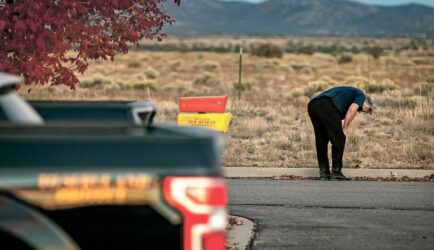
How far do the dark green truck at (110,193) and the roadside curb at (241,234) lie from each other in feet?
15.7

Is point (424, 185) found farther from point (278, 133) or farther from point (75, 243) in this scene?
point (75, 243)

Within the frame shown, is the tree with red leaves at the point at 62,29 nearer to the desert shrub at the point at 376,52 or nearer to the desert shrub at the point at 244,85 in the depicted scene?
the desert shrub at the point at 244,85

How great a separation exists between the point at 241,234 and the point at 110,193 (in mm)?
5731

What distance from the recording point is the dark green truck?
14.2ft

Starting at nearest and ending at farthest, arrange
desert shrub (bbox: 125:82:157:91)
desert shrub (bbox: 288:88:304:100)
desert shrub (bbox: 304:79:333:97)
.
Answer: desert shrub (bbox: 288:88:304:100)
desert shrub (bbox: 304:79:333:97)
desert shrub (bbox: 125:82:157:91)

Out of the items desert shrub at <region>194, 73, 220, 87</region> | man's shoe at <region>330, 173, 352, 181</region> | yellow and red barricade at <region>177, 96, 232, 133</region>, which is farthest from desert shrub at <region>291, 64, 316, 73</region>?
yellow and red barricade at <region>177, 96, 232, 133</region>

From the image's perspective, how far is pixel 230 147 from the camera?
19.7m

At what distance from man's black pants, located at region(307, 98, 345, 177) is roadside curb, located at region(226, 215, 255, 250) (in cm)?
411

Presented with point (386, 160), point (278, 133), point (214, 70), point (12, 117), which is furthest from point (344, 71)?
point (12, 117)

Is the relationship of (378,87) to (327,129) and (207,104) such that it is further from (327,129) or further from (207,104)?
(207,104)

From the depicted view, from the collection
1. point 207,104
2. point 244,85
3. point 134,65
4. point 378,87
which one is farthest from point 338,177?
point 134,65

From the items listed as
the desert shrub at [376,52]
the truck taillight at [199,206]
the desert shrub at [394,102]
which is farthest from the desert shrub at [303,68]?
the truck taillight at [199,206]

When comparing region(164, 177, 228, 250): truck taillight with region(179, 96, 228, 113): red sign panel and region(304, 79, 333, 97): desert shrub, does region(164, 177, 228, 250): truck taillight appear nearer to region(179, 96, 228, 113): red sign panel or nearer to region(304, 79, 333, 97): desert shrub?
region(179, 96, 228, 113): red sign panel

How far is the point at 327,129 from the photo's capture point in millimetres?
14922
